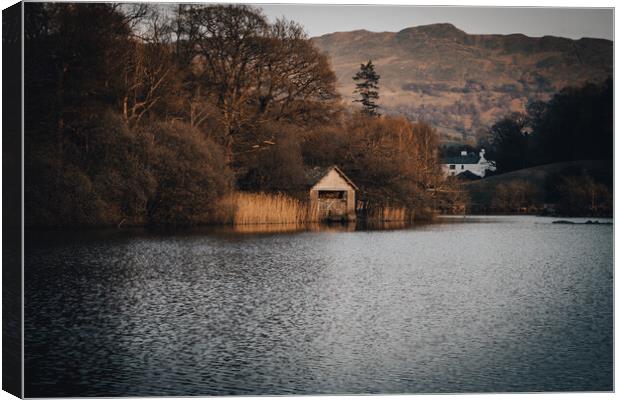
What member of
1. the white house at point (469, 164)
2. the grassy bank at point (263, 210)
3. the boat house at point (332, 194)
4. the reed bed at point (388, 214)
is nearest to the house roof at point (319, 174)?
the boat house at point (332, 194)

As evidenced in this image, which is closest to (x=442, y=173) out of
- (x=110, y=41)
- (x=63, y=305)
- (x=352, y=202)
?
(x=352, y=202)

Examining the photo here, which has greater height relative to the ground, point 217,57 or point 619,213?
point 217,57

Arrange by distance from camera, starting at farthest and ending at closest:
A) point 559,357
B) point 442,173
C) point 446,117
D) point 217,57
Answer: point 442,173 → point 217,57 → point 446,117 → point 559,357

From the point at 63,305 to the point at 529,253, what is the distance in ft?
46.5

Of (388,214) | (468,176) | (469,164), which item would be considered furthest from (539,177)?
(468,176)

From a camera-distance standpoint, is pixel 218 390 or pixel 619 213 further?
pixel 619 213

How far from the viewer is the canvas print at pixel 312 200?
10.5 m

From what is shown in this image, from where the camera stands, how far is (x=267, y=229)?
3372 cm

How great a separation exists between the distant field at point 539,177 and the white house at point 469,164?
1.11 metres

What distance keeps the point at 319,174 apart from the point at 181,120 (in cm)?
717

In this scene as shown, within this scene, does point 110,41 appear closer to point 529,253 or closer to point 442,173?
point 529,253

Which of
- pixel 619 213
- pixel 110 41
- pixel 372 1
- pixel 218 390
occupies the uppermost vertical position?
pixel 110 41

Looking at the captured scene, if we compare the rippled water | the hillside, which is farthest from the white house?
the rippled water

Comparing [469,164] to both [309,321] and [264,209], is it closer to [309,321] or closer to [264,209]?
[264,209]
